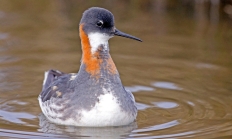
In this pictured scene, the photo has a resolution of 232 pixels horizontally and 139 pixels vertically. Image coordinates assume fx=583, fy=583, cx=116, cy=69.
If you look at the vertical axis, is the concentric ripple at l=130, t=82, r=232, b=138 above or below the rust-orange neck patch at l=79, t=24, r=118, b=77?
below

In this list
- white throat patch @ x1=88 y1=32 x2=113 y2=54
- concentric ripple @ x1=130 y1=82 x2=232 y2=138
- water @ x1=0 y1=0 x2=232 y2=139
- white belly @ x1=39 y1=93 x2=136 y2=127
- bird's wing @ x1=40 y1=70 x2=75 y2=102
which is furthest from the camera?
bird's wing @ x1=40 y1=70 x2=75 y2=102

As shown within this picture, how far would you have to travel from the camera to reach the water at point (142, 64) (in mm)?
7613

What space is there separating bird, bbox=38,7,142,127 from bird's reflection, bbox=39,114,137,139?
2.7 inches

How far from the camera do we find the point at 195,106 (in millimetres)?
8539

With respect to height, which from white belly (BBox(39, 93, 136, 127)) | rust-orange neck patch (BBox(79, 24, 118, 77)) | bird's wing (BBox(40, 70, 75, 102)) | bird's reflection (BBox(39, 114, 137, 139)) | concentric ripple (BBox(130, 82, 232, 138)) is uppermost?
rust-orange neck patch (BBox(79, 24, 118, 77))

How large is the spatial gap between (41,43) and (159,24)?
2.86m

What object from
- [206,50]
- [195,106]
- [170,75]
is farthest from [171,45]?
[195,106]

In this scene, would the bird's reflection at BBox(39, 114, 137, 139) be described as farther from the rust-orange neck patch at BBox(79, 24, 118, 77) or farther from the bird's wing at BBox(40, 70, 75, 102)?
the rust-orange neck patch at BBox(79, 24, 118, 77)

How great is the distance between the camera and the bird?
726 centimetres

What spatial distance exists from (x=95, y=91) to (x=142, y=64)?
11.3 ft

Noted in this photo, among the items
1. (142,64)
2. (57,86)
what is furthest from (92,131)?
(142,64)

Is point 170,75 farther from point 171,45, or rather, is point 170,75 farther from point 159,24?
point 159,24

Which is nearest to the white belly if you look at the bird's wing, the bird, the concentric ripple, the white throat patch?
the bird

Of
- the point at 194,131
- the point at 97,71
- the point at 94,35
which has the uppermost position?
the point at 94,35
